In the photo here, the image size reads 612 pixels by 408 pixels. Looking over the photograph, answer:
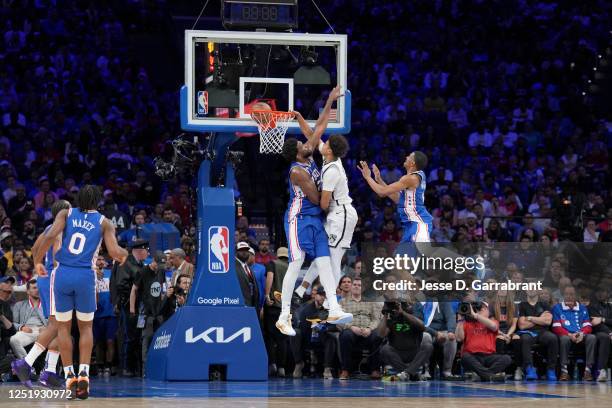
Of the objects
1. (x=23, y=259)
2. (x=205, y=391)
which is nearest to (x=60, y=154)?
(x=23, y=259)

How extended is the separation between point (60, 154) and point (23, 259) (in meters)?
6.46

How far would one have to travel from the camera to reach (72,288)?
1323 cm

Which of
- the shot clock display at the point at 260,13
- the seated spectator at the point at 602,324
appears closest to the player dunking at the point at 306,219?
the shot clock display at the point at 260,13

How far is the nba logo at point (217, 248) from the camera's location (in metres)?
16.6

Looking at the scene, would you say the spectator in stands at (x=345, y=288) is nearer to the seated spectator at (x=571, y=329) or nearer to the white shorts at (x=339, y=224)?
the seated spectator at (x=571, y=329)

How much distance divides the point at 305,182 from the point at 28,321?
6933 millimetres

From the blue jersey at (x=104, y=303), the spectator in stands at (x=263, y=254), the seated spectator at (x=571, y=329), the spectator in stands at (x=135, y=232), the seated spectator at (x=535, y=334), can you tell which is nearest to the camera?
the seated spectator at (x=535, y=334)

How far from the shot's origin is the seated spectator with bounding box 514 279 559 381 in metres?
19.0

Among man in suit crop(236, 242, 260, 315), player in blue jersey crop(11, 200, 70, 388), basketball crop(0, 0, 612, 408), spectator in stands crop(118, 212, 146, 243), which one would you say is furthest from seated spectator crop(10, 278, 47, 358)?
player in blue jersey crop(11, 200, 70, 388)

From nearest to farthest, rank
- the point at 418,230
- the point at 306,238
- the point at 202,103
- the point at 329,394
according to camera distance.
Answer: the point at 306,238
the point at 329,394
the point at 202,103
the point at 418,230

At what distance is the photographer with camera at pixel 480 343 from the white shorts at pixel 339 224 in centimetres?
466

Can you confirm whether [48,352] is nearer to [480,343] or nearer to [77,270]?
[77,270]

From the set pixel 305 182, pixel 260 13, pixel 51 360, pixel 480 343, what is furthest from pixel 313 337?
pixel 260 13

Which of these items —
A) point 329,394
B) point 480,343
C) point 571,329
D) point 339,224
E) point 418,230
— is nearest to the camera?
point 339,224
